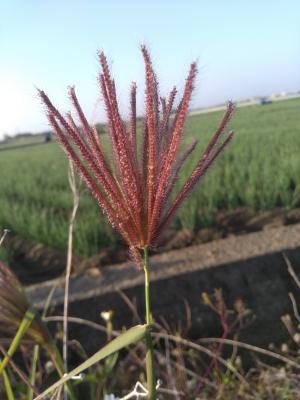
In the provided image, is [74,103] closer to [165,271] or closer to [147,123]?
[147,123]

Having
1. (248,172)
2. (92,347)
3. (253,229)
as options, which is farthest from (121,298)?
(248,172)

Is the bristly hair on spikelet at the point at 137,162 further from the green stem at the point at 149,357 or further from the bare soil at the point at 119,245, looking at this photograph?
the bare soil at the point at 119,245

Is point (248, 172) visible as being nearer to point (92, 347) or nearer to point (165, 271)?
point (165, 271)

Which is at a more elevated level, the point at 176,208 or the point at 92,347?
the point at 176,208

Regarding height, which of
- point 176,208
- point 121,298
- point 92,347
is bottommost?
point 92,347

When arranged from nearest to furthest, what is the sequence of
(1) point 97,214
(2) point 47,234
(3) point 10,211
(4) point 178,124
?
(4) point 178,124
(2) point 47,234
(1) point 97,214
(3) point 10,211

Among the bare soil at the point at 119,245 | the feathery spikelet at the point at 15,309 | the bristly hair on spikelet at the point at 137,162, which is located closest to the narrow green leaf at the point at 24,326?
the feathery spikelet at the point at 15,309

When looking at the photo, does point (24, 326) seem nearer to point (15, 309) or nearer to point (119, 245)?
point (15, 309)

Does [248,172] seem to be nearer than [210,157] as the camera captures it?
No

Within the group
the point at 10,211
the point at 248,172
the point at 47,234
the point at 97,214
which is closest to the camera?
the point at 47,234
